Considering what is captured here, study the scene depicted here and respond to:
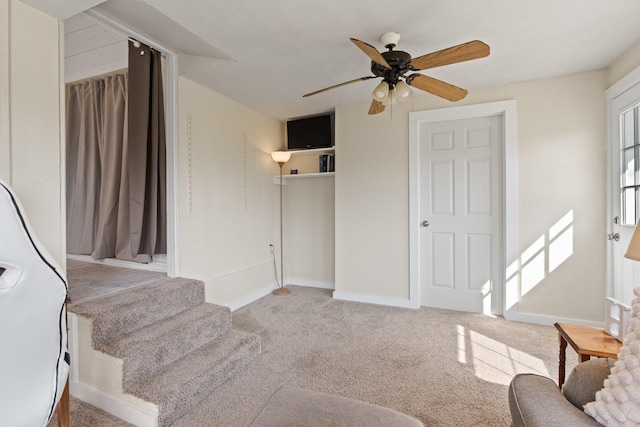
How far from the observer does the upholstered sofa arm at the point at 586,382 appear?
997mm

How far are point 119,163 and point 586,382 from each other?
12.8ft

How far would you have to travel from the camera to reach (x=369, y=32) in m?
2.09

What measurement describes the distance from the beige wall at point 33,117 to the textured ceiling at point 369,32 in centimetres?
15

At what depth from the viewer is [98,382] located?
1.77m

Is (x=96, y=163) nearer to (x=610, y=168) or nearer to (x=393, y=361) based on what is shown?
(x=393, y=361)

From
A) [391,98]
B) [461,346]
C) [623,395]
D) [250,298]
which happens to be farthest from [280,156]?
[623,395]

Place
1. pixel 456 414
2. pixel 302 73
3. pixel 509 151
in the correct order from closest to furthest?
pixel 456 414, pixel 302 73, pixel 509 151

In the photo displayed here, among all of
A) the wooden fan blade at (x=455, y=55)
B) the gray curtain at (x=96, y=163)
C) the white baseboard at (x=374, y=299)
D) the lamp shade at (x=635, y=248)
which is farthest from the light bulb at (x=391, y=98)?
the gray curtain at (x=96, y=163)

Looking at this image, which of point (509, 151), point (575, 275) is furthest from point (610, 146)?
point (575, 275)

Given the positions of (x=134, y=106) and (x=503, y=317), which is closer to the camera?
(x=134, y=106)

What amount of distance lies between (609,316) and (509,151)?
1.91 meters

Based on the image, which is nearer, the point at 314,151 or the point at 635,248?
the point at 635,248

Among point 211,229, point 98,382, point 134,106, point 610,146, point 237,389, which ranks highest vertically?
point 134,106

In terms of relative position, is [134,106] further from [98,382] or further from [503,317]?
[503,317]
